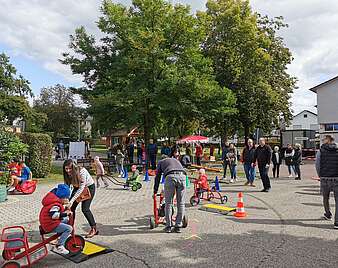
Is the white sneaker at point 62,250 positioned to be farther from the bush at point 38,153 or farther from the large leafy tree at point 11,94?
the large leafy tree at point 11,94

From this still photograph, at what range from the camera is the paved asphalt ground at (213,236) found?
5406mm

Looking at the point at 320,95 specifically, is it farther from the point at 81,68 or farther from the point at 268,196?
the point at 268,196

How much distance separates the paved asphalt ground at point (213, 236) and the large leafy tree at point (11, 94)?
3970 centimetres

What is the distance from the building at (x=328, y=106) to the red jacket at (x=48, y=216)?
31.5m

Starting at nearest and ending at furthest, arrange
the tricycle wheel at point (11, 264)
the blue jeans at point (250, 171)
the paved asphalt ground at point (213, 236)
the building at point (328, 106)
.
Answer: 1. the tricycle wheel at point (11, 264)
2. the paved asphalt ground at point (213, 236)
3. the blue jeans at point (250, 171)
4. the building at point (328, 106)

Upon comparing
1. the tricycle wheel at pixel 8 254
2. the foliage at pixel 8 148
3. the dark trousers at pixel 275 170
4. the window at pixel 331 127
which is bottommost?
the tricycle wheel at pixel 8 254

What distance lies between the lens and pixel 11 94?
53062mm

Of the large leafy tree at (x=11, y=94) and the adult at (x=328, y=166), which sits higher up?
the large leafy tree at (x=11, y=94)

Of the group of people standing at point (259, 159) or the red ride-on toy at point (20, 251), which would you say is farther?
the group of people standing at point (259, 159)

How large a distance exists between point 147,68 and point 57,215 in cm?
1617

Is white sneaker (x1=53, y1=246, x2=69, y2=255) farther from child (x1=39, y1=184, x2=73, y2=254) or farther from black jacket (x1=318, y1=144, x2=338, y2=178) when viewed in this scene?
black jacket (x1=318, y1=144, x2=338, y2=178)

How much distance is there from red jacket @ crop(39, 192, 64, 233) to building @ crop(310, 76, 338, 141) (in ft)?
103

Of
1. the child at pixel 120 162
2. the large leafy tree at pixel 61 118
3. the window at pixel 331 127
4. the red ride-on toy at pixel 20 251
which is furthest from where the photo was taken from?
the large leafy tree at pixel 61 118

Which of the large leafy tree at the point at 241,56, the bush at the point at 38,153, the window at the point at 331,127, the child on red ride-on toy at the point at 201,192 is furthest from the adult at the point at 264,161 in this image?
the window at the point at 331,127
